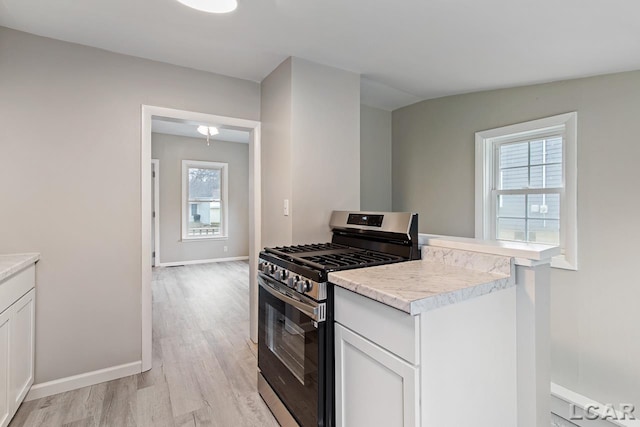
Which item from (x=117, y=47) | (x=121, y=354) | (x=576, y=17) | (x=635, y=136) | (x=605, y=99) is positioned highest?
(x=117, y=47)

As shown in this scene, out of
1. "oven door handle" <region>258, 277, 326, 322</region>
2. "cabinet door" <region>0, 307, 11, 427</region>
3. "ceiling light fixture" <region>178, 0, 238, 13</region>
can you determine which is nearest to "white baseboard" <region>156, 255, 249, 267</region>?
"cabinet door" <region>0, 307, 11, 427</region>

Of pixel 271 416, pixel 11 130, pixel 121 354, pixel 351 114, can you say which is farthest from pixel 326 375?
pixel 11 130

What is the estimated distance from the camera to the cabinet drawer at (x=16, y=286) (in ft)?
5.15

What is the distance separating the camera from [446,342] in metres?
1.10

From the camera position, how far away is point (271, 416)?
187cm

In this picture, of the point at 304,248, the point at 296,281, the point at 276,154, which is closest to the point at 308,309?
the point at 296,281

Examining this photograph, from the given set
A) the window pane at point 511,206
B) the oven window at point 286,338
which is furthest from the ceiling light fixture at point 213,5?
the window pane at point 511,206

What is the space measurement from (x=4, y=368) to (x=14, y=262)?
0.56m

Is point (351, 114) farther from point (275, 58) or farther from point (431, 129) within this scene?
point (431, 129)

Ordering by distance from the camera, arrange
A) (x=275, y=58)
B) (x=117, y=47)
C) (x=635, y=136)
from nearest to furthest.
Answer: (x=635, y=136)
(x=117, y=47)
(x=275, y=58)

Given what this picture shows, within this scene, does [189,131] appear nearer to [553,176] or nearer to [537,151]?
[537,151]

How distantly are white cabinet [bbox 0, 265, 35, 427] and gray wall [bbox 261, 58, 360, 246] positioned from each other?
1562 millimetres

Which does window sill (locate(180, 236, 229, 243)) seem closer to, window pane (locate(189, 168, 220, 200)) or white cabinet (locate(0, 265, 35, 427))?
window pane (locate(189, 168, 220, 200))

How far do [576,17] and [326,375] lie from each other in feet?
6.95
